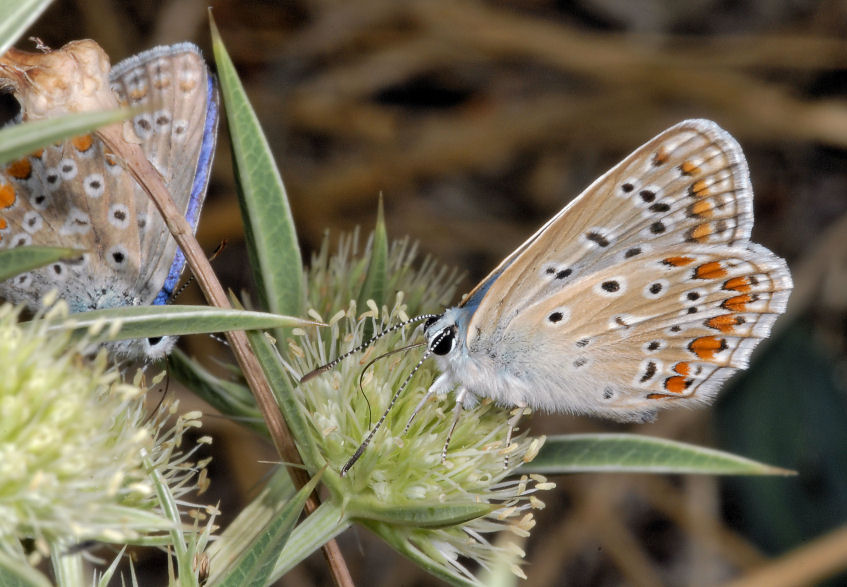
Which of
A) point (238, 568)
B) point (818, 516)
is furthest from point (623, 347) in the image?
point (818, 516)

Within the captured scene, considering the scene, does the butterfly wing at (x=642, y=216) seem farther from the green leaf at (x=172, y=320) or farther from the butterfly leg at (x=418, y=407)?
the green leaf at (x=172, y=320)

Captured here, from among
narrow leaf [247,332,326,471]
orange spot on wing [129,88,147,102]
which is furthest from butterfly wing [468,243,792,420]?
orange spot on wing [129,88,147,102]

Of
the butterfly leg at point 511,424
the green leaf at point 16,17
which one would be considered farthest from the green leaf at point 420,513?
the green leaf at point 16,17

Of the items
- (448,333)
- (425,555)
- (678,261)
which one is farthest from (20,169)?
(678,261)

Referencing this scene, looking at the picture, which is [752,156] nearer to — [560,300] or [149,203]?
[560,300]

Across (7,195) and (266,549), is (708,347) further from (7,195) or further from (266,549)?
(7,195)

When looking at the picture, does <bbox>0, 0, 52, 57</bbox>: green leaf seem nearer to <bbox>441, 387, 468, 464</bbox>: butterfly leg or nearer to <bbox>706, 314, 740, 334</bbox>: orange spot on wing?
<bbox>441, 387, 468, 464</bbox>: butterfly leg
